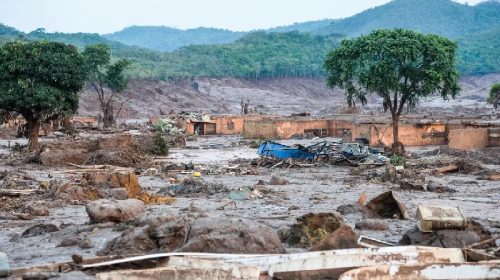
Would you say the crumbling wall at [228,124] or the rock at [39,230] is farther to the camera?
the crumbling wall at [228,124]

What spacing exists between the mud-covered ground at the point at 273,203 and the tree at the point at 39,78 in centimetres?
396

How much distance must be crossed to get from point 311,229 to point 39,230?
5078 millimetres

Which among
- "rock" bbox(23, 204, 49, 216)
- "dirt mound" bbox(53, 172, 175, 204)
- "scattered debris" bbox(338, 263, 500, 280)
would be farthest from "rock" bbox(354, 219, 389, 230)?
"rock" bbox(23, 204, 49, 216)

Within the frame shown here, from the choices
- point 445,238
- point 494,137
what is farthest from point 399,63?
point 445,238

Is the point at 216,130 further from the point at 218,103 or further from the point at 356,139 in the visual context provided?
the point at 218,103

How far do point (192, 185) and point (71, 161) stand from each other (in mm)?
11068

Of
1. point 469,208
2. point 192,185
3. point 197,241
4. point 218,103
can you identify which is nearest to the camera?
point 197,241

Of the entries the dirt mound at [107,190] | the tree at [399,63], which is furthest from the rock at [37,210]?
the tree at [399,63]

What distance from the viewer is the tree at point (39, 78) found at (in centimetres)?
3189

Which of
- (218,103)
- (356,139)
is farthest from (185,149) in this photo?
(218,103)

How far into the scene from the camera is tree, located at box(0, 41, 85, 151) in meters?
31.9

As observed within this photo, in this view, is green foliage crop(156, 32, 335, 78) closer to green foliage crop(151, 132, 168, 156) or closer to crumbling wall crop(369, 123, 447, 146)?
crumbling wall crop(369, 123, 447, 146)

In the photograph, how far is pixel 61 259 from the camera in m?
10.8

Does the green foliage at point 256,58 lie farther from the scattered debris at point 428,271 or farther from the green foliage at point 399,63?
the scattered debris at point 428,271
